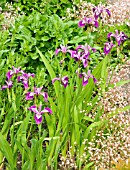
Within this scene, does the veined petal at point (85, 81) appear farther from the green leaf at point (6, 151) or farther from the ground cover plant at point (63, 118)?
the green leaf at point (6, 151)

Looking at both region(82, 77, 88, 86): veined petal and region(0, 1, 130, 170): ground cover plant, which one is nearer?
region(0, 1, 130, 170): ground cover plant

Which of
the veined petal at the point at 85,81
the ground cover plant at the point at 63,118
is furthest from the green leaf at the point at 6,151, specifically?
the veined petal at the point at 85,81

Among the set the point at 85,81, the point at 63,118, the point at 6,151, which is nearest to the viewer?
the point at 6,151

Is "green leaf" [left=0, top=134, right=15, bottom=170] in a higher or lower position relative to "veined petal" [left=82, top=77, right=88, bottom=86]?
lower

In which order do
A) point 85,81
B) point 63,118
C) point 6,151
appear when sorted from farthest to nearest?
1. point 63,118
2. point 85,81
3. point 6,151

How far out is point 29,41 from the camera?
492cm

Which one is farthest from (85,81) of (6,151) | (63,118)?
(6,151)

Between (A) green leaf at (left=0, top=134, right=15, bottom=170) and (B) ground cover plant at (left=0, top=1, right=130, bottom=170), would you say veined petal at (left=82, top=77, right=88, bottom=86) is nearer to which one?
(B) ground cover plant at (left=0, top=1, right=130, bottom=170)

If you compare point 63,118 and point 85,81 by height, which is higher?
point 85,81

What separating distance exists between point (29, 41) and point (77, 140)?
1.54m

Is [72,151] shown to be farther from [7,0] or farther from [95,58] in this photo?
[7,0]

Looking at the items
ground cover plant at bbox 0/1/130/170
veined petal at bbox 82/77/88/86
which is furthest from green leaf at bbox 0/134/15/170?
veined petal at bbox 82/77/88/86

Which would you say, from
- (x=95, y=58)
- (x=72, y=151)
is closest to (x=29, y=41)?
(x=95, y=58)

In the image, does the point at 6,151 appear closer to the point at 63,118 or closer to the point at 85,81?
the point at 63,118
